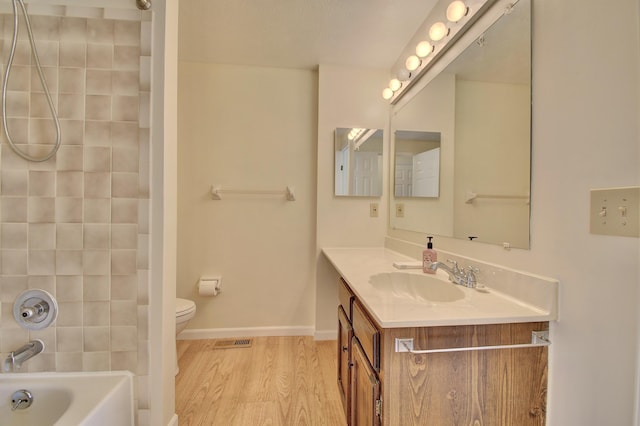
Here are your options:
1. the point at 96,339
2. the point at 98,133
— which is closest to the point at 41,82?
the point at 98,133

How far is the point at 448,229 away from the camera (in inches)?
56.1

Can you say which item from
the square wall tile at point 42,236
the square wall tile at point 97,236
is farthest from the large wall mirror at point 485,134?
the square wall tile at point 42,236

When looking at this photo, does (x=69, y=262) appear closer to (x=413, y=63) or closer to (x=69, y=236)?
(x=69, y=236)

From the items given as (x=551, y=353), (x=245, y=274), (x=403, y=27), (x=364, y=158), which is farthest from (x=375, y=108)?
(x=551, y=353)

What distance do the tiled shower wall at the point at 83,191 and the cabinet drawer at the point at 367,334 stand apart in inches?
35.1

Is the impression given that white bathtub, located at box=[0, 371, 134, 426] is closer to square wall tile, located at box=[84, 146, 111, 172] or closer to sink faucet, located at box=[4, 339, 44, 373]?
sink faucet, located at box=[4, 339, 44, 373]

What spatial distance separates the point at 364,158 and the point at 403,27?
907mm

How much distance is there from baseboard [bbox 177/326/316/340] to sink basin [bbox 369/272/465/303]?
4.03 ft

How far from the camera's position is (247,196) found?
2252 millimetres

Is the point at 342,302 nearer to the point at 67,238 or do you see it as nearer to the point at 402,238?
the point at 402,238

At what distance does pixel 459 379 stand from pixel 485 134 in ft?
3.21

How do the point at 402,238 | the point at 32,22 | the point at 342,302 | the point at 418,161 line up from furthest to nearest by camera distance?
1. the point at 402,238
2. the point at 418,161
3. the point at 342,302
4. the point at 32,22

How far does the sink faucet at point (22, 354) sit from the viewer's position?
100 centimetres

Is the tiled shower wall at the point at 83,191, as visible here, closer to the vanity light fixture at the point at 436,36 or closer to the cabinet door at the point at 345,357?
the cabinet door at the point at 345,357
